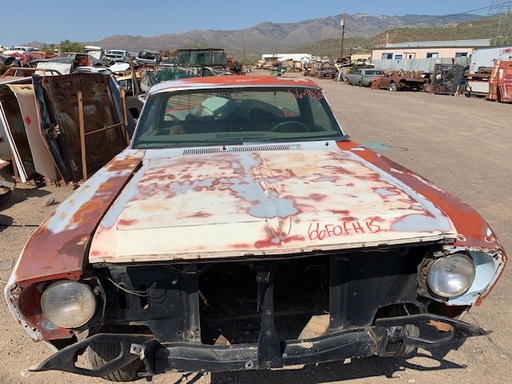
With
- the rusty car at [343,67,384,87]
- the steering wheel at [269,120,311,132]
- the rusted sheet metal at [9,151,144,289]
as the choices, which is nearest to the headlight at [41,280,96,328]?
the rusted sheet metal at [9,151,144,289]

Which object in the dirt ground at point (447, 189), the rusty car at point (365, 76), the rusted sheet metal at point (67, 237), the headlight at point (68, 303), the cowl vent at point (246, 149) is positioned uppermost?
the cowl vent at point (246, 149)

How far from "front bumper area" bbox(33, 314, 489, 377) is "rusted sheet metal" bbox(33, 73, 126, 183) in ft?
16.2

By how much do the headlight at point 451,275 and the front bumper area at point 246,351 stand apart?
0.14 m

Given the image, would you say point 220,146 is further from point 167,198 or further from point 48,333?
point 48,333

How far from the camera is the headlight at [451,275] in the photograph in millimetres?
1967

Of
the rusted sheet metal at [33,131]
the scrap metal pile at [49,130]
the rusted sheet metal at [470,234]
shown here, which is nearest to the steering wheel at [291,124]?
the rusted sheet metal at [470,234]

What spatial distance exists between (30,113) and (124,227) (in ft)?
17.6

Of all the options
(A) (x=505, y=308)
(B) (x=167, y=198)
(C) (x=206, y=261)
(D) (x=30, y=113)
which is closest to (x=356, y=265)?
(C) (x=206, y=261)

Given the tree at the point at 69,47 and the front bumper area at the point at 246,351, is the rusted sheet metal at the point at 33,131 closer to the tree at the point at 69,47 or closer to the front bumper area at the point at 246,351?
the front bumper area at the point at 246,351

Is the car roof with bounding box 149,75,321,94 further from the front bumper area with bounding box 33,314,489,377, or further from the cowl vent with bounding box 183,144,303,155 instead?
the front bumper area with bounding box 33,314,489,377

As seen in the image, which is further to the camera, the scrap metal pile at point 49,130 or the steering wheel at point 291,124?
the scrap metal pile at point 49,130

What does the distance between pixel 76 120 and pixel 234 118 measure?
4121 millimetres

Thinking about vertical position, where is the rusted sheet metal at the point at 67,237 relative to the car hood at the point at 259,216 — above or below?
below

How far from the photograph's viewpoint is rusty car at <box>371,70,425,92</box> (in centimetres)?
2612
